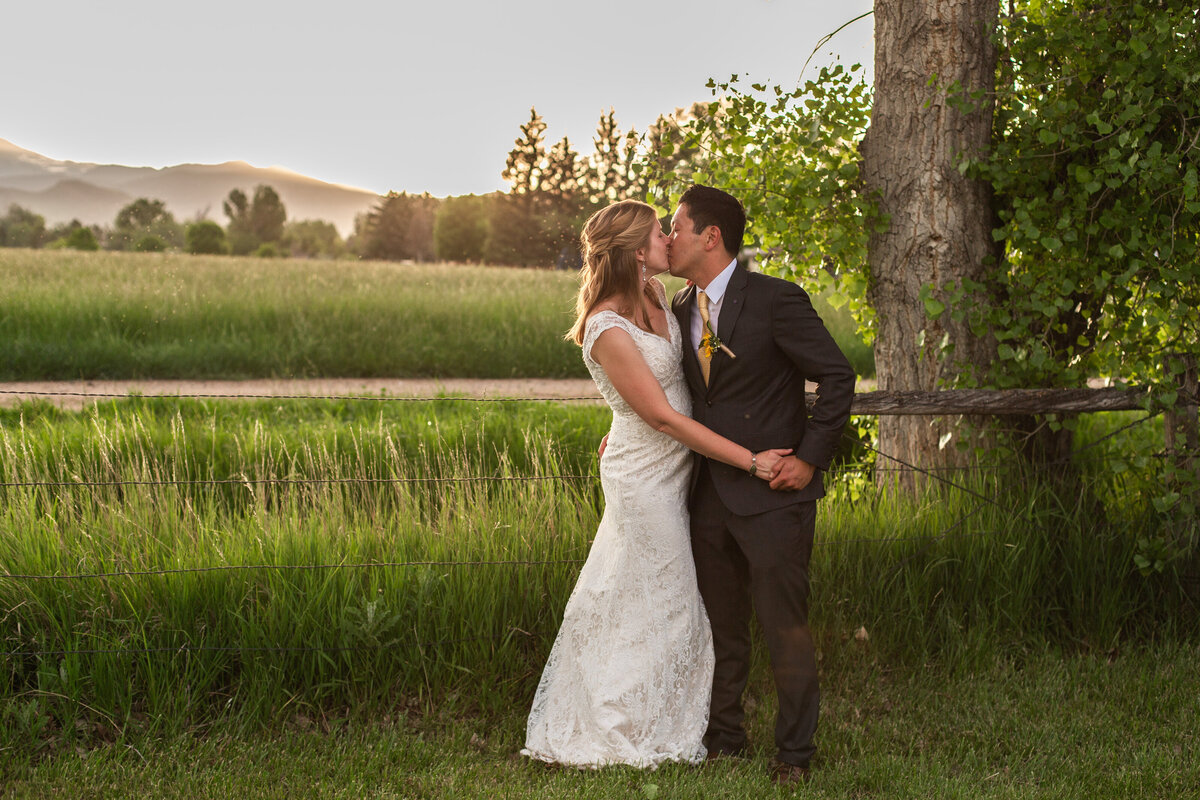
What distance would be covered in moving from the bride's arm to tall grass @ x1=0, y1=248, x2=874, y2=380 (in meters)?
10.0

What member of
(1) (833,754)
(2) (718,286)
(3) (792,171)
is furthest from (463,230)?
(1) (833,754)

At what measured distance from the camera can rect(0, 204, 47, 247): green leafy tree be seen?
98188mm

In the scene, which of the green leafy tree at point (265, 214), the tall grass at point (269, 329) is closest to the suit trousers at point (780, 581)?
the tall grass at point (269, 329)

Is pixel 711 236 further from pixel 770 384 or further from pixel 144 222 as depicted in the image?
pixel 144 222

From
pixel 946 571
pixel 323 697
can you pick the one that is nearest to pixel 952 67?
pixel 946 571

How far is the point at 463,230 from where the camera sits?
84.1m

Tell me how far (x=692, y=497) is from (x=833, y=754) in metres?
1.27

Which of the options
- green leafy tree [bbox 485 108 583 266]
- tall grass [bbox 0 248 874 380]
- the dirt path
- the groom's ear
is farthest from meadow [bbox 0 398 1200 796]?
green leafy tree [bbox 485 108 583 266]

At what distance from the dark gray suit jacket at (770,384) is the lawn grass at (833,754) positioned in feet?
3.85

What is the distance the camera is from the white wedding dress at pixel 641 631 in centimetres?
393

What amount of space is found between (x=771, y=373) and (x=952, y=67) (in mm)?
2950

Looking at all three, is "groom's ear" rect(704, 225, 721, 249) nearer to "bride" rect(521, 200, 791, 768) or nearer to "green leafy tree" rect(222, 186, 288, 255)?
"bride" rect(521, 200, 791, 768)

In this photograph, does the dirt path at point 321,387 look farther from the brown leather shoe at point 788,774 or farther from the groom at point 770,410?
the brown leather shoe at point 788,774

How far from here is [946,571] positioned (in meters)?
5.17
